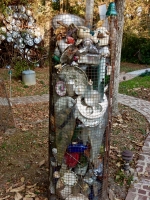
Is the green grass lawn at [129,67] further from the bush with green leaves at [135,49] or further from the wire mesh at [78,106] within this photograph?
the wire mesh at [78,106]

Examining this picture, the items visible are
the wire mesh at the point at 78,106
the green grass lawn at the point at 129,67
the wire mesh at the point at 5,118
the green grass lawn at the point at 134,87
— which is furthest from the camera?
the green grass lawn at the point at 129,67

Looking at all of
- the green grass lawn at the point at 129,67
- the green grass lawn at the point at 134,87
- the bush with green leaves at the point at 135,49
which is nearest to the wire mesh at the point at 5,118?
the green grass lawn at the point at 134,87

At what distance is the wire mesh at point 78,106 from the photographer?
8.24 ft

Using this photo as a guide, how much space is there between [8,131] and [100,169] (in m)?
2.86

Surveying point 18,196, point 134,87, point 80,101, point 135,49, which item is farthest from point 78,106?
point 135,49

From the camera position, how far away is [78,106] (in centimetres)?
261

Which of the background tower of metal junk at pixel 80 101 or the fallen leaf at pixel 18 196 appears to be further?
the fallen leaf at pixel 18 196

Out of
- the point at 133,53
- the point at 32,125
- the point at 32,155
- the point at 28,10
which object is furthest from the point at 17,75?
the point at 133,53

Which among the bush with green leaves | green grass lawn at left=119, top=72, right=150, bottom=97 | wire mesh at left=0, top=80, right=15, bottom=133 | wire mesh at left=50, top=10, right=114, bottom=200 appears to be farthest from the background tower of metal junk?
the bush with green leaves

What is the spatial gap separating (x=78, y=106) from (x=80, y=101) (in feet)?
0.19

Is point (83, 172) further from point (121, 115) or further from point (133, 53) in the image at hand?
point (133, 53)

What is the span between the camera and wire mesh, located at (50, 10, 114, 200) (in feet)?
8.24

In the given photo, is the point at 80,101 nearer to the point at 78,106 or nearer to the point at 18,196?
the point at 78,106

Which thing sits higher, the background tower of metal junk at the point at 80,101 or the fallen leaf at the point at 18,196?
the background tower of metal junk at the point at 80,101
